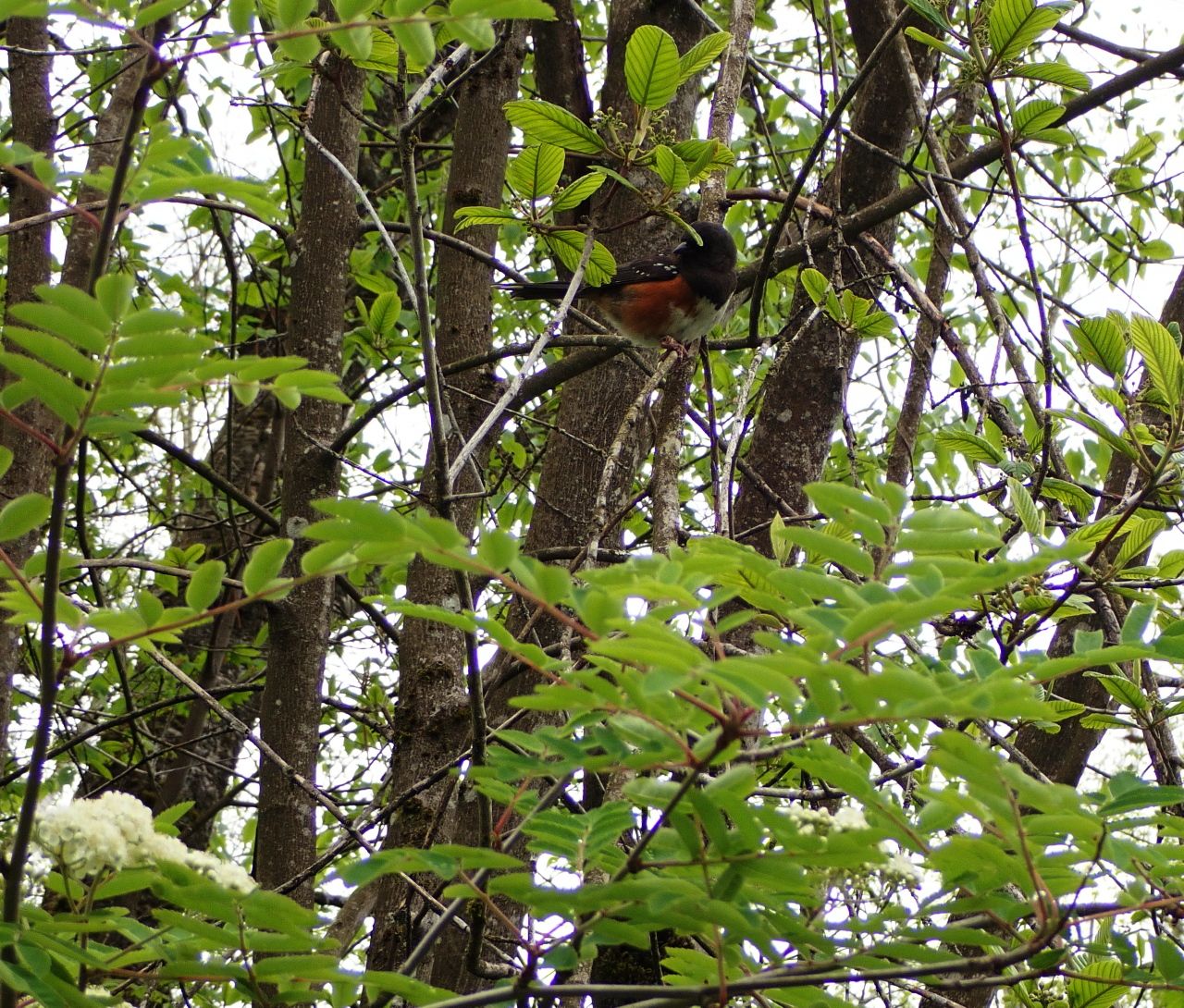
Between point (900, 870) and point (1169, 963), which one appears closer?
point (900, 870)

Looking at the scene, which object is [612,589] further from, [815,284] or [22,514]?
[815,284]

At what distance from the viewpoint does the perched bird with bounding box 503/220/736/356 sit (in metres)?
4.39

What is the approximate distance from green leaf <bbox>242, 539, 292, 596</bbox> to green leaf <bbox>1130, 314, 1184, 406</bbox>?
1472 mm

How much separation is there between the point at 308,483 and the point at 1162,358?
8.31 feet

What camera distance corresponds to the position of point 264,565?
146cm

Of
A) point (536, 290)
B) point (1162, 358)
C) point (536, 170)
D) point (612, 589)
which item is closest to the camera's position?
point (612, 589)

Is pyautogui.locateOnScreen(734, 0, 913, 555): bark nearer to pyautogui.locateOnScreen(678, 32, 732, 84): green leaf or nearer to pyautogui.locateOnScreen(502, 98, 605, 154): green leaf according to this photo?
pyautogui.locateOnScreen(678, 32, 732, 84): green leaf

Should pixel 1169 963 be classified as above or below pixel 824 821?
below

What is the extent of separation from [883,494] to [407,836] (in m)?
2.19

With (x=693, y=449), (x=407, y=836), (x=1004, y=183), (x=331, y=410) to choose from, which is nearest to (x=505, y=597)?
(x=693, y=449)

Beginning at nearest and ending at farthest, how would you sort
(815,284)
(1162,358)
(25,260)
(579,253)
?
(1162,358) → (579,253) → (815,284) → (25,260)

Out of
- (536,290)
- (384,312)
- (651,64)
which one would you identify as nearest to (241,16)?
(651,64)

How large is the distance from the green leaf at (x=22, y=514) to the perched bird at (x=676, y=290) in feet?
9.73

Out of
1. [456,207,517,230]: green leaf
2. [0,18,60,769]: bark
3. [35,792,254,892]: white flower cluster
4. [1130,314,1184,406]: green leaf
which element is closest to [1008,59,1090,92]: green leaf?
[1130,314,1184,406]: green leaf
